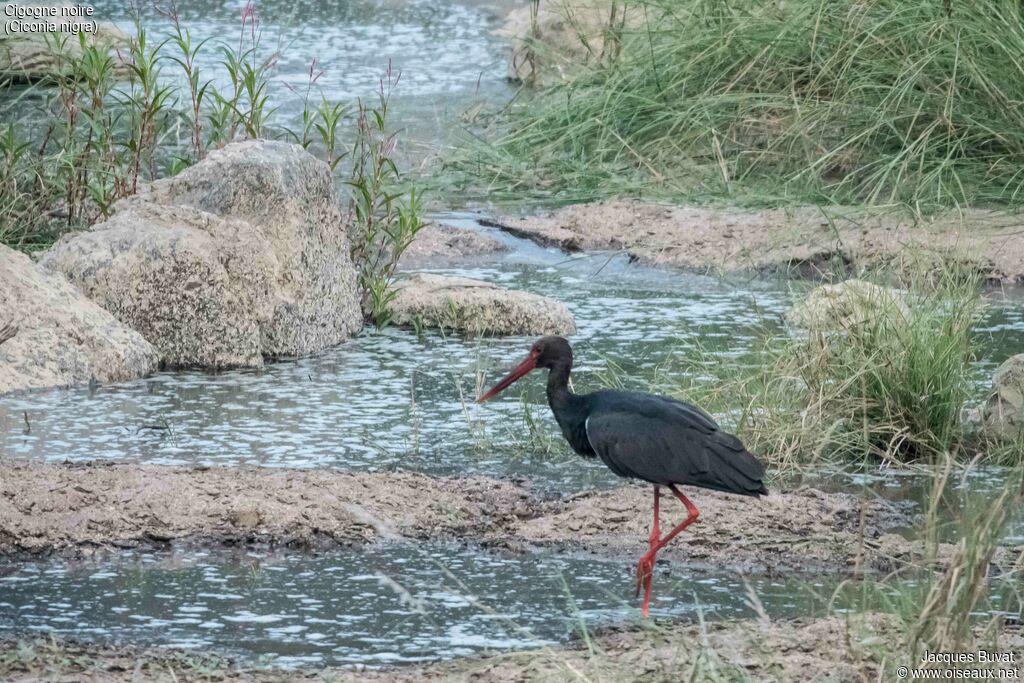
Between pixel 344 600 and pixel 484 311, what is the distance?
345 centimetres

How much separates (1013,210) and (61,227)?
5340mm

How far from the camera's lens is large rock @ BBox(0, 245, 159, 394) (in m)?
7.11

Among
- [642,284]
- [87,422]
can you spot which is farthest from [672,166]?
[87,422]

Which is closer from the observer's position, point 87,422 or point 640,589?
point 640,589

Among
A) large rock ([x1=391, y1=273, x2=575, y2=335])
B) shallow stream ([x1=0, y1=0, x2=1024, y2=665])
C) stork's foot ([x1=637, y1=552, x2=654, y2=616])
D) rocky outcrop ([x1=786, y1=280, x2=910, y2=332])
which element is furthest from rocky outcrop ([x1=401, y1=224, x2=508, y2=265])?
stork's foot ([x1=637, y1=552, x2=654, y2=616])

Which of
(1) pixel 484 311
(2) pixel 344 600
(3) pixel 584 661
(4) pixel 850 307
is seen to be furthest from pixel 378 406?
(3) pixel 584 661

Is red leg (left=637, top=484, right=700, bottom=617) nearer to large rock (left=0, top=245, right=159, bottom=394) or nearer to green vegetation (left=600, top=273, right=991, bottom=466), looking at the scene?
green vegetation (left=600, top=273, right=991, bottom=466)

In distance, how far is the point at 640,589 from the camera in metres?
4.96

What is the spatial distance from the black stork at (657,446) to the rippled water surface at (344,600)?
0.68 ft

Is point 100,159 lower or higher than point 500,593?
higher

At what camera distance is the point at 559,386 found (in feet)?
18.4

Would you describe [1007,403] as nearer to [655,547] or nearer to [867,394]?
[867,394]

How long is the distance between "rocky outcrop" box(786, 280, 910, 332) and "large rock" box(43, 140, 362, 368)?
7.54 ft

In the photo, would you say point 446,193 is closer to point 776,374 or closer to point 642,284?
point 642,284
